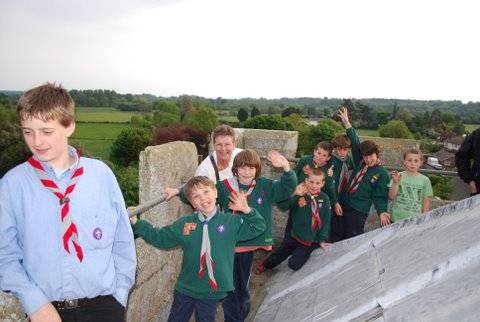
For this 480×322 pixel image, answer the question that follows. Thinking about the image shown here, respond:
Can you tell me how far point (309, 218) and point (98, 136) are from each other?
82.0 meters

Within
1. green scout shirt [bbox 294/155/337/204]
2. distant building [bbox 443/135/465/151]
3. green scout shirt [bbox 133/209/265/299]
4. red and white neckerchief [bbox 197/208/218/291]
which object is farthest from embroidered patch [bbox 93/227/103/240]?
distant building [bbox 443/135/465/151]

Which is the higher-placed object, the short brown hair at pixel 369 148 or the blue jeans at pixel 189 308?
the short brown hair at pixel 369 148

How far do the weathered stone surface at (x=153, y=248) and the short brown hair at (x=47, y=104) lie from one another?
1.49 metres

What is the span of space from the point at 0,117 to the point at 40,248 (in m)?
53.9

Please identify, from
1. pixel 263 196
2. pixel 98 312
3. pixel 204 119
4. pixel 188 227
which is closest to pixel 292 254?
pixel 263 196

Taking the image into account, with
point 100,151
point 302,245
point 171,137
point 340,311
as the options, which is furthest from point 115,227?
point 100,151

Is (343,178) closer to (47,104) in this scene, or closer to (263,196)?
(263,196)

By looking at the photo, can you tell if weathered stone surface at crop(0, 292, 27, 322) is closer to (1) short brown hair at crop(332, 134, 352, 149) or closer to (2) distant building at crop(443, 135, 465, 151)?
(1) short brown hair at crop(332, 134, 352, 149)

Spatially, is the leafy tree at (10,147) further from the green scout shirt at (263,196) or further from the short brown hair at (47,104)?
the short brown hair at (47,104)

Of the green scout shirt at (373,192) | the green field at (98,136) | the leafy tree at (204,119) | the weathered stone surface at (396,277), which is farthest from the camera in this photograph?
the leafy tree at (204,119)

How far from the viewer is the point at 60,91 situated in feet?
6.09

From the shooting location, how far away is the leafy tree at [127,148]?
6309 cm

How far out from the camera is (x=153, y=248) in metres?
3.45

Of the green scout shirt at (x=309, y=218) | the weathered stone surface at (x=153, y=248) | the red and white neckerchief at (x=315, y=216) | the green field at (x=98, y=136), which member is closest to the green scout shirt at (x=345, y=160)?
the green scout shirt at (x=309, y=218)
